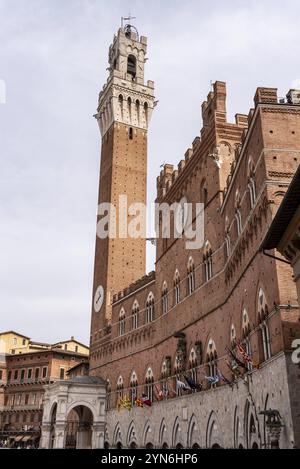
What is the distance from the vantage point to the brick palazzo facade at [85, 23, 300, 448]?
44.5 feet

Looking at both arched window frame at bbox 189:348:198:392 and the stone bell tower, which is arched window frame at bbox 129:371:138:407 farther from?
arched window frame at bbox 189:348:198:392

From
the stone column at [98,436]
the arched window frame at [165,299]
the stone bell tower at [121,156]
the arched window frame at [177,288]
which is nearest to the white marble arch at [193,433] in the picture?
the arched window frame at [177,288]

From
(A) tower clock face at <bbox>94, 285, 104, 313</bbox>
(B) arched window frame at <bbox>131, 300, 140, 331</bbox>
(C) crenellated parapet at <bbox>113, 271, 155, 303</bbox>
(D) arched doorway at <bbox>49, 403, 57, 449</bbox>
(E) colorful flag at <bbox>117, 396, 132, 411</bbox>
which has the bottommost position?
(D) arched doorway at <bbox>49, 403, 57, 449</bbox>

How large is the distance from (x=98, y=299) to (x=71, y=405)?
9.06m

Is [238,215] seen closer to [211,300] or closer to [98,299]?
[211,300]

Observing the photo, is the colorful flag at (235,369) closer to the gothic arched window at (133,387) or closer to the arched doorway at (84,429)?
the gothic arched window at (133,387)

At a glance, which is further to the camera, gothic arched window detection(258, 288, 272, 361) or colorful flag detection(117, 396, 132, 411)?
colorful flag detection(117, 396, 132, 411)

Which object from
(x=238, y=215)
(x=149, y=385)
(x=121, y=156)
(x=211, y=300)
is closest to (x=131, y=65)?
(x=121, y=156)

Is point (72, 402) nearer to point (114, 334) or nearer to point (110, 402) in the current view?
point (110, 402)

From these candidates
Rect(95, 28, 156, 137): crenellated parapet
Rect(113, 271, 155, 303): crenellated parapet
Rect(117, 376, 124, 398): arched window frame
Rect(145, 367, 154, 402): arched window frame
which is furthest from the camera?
Rect(95, 28, 156, 137): crenellated parapet

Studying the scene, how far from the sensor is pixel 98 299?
135ft

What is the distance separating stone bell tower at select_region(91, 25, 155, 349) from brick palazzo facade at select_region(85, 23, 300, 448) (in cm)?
17

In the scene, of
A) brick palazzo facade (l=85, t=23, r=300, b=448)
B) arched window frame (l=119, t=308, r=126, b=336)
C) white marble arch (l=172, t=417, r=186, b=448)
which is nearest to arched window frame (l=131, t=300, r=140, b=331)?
brick palazzo facade (l=85, t=23, r=300, b=448)
